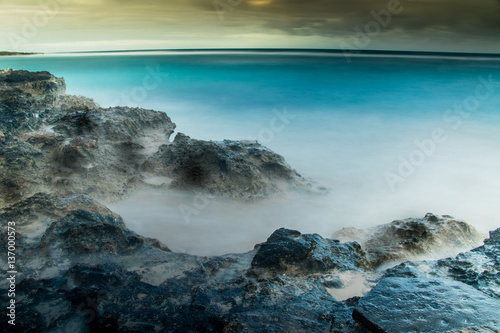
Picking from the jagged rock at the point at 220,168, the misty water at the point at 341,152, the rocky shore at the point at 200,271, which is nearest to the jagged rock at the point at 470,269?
the rocky shore at the point at 200,271

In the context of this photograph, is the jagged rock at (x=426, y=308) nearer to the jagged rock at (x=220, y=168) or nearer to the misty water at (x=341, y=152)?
the misty water at (x=341, y=152)

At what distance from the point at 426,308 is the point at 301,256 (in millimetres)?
1011

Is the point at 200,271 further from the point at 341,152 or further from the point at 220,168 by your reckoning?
the point at 341,152

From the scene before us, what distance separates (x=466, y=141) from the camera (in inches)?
330

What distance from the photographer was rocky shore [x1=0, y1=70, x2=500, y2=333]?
1726mm

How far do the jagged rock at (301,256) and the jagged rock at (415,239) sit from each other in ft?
1.60

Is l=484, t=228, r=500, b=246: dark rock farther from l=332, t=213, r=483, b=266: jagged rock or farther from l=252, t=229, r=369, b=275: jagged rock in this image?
l=252, t=229, r=369, b=275: jagged rock

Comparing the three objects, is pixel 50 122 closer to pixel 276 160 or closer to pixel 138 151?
pixel 138 151

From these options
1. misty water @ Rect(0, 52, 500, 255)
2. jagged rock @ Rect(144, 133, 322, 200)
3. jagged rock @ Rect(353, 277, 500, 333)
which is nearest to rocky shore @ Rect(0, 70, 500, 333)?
jagged rock @ Rect(353, 277, 500, 333)

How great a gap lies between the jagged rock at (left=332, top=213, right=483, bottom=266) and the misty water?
83 centimetres

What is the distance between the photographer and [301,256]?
2.53m

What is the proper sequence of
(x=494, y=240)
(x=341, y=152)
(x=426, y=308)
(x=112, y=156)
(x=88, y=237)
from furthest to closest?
1. (x=341, y=152)
2. (x=112, y=156)
3. (x=494, y=240)
4. (x=88, y=237)
5. (x=426, y=308)

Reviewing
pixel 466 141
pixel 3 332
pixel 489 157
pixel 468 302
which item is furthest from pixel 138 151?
pixel 466 141

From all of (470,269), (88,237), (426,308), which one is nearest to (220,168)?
(88,237)
